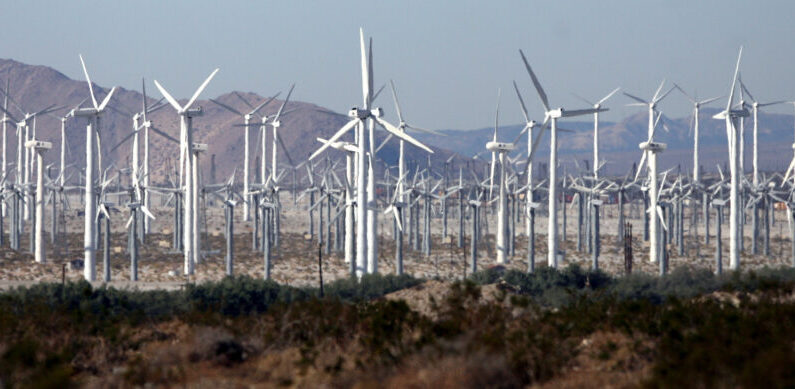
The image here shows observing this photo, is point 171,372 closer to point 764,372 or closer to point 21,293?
point 764,372

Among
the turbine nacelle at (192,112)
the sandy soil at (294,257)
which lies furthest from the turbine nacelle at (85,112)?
the sandy soil at (294,257)

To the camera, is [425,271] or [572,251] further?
[572,251]

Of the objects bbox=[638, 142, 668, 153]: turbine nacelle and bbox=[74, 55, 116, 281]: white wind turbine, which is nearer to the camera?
bbox=[74, 55, 116, 281]: white wind turbine

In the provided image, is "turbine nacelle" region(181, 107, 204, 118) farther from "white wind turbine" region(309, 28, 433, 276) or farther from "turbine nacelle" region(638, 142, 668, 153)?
"turbine nacelle" region(638, 142, 668, 153)

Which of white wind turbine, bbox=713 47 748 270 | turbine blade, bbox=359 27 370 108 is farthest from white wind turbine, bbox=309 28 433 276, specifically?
white wind turbine, bbox=713 47 748 270

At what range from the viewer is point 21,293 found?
34562 millimetres

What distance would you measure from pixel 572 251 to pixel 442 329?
65.4 meters

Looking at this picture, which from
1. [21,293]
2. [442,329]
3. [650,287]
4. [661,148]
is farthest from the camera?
[661,148]

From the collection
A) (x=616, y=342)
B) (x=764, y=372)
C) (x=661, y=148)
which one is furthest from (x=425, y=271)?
(x=764, y=372)

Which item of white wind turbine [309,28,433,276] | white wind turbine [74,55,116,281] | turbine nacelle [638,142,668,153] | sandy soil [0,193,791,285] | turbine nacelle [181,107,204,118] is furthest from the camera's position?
turbine nacelle [638,142,668,153]

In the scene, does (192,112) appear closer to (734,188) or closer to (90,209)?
(90,209)

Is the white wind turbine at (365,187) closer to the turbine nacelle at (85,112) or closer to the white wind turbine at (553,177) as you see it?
the white wind turbine at (553,177)

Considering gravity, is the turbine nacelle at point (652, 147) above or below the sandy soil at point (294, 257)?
above

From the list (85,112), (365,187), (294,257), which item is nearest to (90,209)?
(85,112)
